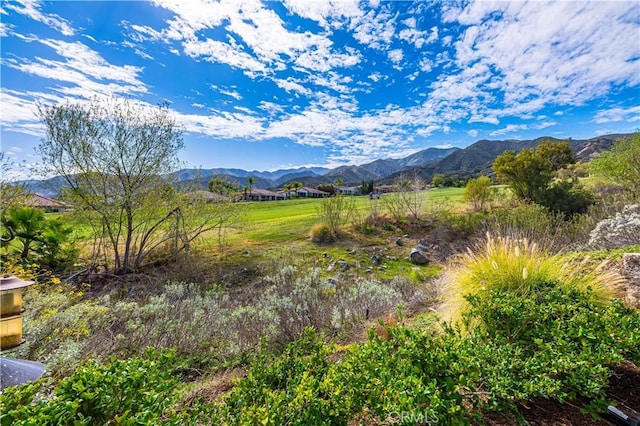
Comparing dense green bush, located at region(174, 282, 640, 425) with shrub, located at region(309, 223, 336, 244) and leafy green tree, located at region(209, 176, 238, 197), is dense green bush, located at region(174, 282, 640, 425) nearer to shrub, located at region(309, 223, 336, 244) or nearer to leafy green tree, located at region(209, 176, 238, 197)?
leafy green tree, located at region(209, 176, 238, 197)

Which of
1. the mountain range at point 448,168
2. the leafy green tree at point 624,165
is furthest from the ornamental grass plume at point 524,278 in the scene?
the leafy green tree at point 624,165

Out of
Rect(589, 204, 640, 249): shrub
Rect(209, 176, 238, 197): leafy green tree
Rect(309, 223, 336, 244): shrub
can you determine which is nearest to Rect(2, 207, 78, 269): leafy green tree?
Rect(209, 176, 238, 197): leafy green tree

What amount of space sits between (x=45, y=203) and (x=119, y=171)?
125 inches

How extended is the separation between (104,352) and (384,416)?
373 cm

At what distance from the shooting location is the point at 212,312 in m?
5.15

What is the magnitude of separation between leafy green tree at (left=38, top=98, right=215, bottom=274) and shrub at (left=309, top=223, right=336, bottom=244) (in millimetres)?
5433

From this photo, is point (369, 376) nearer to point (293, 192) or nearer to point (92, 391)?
point (92, 391)

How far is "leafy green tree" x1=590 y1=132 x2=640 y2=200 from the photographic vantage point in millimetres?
11562

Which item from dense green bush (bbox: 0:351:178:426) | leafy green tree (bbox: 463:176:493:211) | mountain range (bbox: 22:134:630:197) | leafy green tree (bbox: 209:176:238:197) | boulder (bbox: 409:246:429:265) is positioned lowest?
boulder (bbox: 409:246:429:265)

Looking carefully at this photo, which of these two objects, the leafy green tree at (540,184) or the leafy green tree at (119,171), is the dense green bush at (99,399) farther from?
the leafy green tree at (540,184)

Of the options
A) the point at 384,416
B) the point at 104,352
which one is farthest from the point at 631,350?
the point at 104,352

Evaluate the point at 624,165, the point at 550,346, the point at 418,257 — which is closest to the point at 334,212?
the point at 418,257

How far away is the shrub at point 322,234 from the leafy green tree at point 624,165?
11767 millimetres

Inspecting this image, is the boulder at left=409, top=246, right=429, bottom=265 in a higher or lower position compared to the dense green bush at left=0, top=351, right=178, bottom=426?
lower
